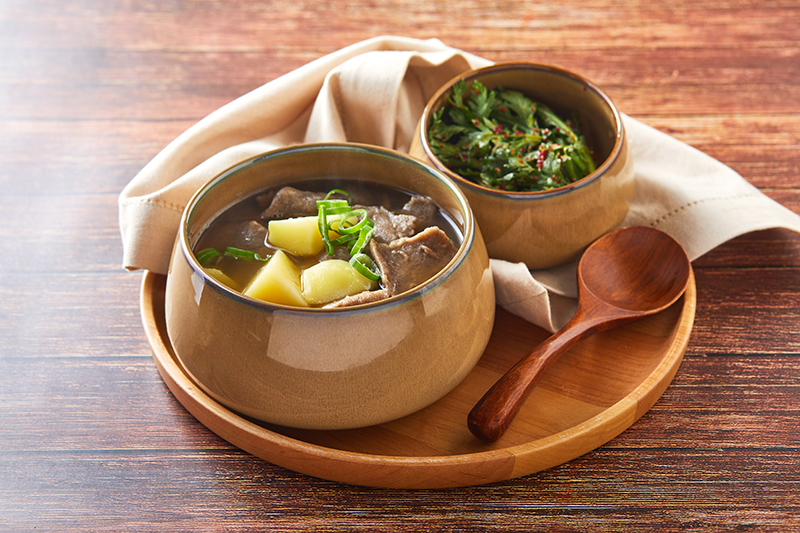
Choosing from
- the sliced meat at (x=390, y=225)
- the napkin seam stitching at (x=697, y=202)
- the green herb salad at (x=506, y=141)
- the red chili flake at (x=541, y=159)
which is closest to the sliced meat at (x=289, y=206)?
the sliced meat at (x=390, y=225)

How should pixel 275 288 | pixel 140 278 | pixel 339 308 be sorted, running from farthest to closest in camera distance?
pixel 140 278 < pixel 275 288 < pixel 339 308

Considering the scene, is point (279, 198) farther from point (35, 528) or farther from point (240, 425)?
point (35, 528)

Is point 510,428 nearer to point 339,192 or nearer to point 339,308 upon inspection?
point 339,308

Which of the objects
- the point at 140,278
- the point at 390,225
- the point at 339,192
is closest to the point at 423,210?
the point at 390,225

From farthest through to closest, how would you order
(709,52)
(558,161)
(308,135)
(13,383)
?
(709,52) < (308,135) < (558,161) < (13,383)

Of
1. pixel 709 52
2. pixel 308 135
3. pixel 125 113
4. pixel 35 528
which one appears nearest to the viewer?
pixel 35 528

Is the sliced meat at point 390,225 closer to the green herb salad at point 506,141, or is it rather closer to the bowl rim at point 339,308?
the bowl rim at point 339,308

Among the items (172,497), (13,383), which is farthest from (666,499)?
(13,383)
